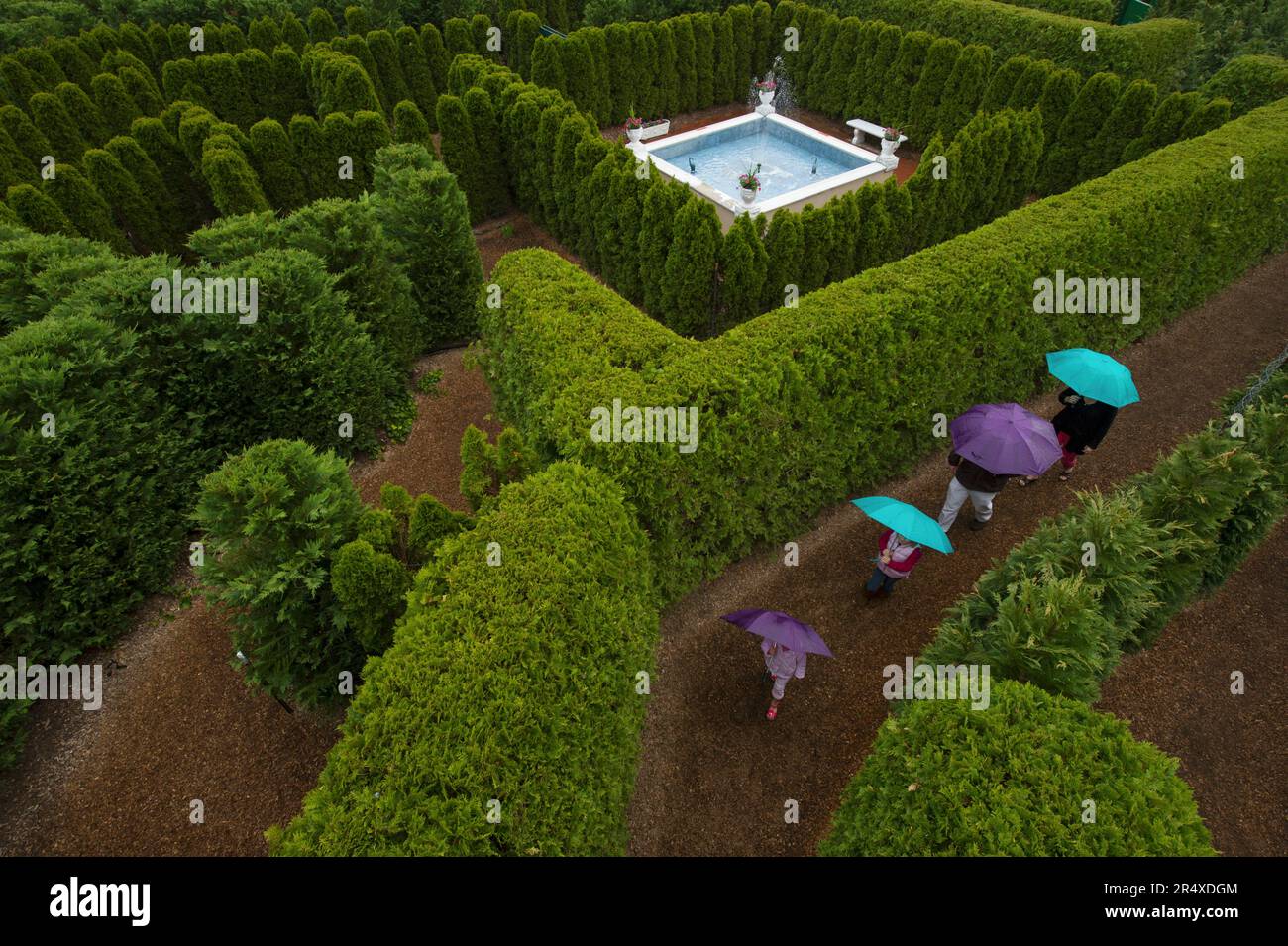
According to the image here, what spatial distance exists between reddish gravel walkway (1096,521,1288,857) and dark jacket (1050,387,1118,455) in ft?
8.08

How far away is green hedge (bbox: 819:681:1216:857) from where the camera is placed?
159 inches

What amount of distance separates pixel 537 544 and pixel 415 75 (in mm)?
20614

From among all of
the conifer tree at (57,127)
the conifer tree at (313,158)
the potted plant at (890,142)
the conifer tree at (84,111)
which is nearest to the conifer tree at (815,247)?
the potted plant at (890,142)

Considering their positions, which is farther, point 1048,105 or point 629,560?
point 1048,105

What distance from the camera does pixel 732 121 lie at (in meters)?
19.7

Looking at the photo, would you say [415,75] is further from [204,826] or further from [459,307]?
[204,826]

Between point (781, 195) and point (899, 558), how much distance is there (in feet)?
41.0

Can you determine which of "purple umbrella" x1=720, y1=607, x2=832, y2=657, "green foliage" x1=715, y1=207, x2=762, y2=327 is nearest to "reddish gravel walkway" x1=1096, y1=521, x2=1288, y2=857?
"purple umbrella" x1=720, y1=607, x2=832, y2=657

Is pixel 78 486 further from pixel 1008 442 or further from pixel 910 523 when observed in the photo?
→ pixel 1008 442

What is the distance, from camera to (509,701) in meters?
4.54

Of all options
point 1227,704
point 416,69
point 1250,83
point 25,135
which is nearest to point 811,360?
point 1227,704

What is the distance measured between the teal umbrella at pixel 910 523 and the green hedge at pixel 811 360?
1370 millimetres

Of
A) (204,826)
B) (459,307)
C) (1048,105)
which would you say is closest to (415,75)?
(459,307)

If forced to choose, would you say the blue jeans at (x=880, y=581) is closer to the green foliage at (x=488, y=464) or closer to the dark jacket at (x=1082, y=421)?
the dark jacket at (x=1082, y=421)
